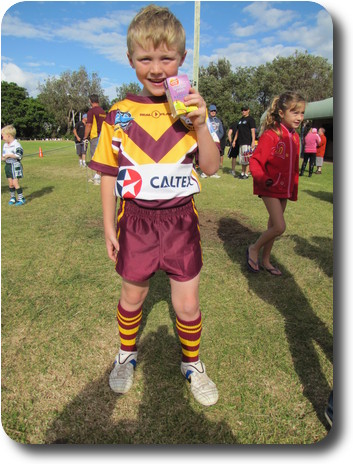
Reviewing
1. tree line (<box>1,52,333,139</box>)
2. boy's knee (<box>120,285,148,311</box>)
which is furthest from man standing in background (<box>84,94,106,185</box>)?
tree line (<box>1,52,333,139</box>)

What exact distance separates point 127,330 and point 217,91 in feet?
198

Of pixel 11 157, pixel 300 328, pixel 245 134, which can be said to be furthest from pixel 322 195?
pixel 11 157

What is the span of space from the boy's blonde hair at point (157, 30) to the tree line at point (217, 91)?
168 ft

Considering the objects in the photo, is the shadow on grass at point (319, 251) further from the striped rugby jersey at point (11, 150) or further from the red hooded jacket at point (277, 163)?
the striped rugby jersey at point (11, 150)

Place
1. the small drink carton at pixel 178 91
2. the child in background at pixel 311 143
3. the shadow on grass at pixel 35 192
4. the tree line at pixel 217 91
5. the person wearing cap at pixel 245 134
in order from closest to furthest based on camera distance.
Answer: the small drink carton at pixel 178 91 < the shadow on grass at pixel 35 192 < the person wearing cap at pixel 245 134 < the child in background at pixel 311 143 < the tree line at pixel 217 91

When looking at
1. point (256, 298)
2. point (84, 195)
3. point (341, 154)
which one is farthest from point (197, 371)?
point (84, 195)

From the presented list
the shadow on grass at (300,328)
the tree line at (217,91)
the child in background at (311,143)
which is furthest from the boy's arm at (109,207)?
the tree line at (217,91)

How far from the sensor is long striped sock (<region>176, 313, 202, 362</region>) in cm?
217

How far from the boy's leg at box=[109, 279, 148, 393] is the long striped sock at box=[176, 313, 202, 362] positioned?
30 cm

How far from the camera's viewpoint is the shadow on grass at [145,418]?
6.20 ft

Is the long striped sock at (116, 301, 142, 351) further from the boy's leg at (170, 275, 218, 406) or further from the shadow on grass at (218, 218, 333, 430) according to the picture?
the shadow on grass at (218, 218, 333, 430)

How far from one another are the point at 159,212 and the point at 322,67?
2483 inches

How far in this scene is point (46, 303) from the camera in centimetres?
329

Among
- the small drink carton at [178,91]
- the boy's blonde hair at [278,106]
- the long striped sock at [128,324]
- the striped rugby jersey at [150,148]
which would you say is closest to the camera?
the small drink carton at [178,91]
